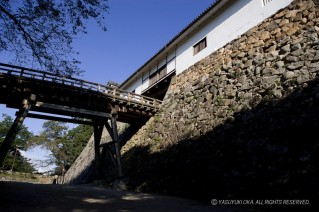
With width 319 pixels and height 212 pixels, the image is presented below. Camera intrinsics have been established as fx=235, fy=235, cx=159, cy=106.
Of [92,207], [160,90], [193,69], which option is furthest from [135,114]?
[92,207]

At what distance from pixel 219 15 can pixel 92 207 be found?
1255 centimetres

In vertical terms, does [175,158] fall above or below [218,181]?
above

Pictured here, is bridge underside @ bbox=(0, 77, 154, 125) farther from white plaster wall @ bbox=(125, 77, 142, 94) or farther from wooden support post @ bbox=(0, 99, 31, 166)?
white plaster wall @ bbox=(125, 77, 142, 94)

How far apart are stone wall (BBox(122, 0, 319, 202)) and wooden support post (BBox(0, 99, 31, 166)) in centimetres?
576

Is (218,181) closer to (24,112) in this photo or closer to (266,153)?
(266,153)

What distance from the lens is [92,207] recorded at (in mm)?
5531

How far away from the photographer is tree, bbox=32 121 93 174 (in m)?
36.7

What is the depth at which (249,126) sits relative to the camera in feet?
28.1

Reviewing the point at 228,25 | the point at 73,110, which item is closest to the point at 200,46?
the point at 228,25

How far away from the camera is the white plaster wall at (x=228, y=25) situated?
37.7 feet

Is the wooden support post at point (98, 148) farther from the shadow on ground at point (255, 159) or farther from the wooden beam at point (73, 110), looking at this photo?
the shadow on ground at point (255, 159)

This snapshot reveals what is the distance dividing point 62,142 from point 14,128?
93.5 feet

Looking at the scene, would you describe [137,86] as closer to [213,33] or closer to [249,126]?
[213,33]

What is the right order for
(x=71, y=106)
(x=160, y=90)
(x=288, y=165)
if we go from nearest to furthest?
(x=288, y=165) → (x=71, y=106) → (x=160, y=90)
